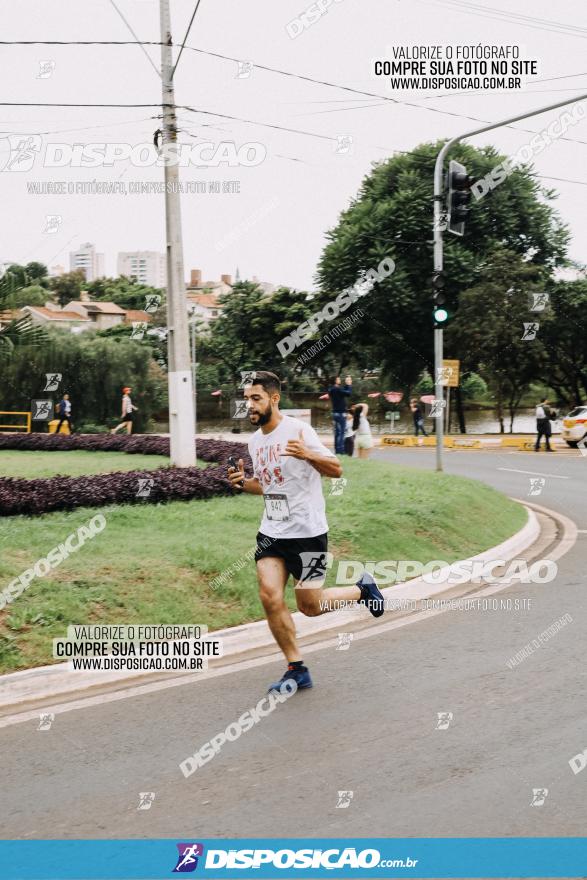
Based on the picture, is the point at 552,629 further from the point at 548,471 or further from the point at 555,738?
the point at 548,471

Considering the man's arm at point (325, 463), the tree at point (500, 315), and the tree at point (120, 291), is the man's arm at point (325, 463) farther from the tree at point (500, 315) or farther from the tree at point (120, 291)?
the tree at point (120, 291)

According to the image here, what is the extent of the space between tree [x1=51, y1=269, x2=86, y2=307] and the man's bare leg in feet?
340

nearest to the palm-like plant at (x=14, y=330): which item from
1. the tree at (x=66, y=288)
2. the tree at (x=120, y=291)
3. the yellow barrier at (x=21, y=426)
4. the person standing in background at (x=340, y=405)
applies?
the person standing in background at (x=340, y=405)

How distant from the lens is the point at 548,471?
23.3 metres

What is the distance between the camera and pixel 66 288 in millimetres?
106375

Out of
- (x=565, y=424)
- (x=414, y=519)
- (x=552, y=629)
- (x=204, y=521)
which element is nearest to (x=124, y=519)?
(x=204, y=521)

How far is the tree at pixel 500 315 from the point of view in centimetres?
3891

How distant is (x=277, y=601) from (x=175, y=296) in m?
9.04

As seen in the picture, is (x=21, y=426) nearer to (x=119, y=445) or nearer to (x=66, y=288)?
(x=119, y=445)

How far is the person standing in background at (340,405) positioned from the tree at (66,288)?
88.8 metres

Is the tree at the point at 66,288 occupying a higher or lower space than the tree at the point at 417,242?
higher

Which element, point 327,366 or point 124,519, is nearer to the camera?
point 124,519

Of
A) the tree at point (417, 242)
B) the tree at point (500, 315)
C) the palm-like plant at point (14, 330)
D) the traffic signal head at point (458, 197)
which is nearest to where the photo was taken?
the palm-like plant at point (14, 330)

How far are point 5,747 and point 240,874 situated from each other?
6.29 ft
